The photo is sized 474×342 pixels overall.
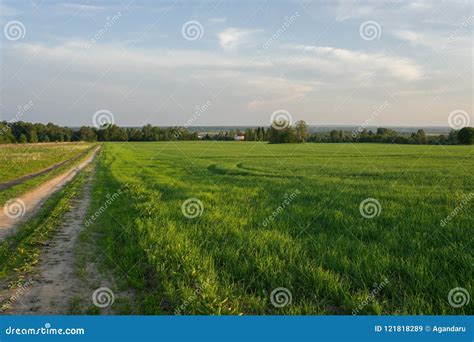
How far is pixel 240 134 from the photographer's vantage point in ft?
414

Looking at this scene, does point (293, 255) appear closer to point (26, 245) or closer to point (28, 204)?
point (26, 245)

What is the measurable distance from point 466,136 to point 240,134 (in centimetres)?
6947

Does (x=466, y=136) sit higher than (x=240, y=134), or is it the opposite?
(x=240, y=134)

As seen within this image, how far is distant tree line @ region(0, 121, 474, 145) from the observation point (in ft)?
281

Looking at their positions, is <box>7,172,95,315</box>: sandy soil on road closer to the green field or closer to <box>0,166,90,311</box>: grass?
<box>0,166,90,311</box>: grass

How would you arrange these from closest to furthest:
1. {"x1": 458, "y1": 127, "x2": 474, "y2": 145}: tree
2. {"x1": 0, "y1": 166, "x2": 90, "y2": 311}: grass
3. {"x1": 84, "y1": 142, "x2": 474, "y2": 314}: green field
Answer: {"x1": 84, "y1": 142, "x2": 474, "y2": 314}: green field
{"x1": 0, "y1": 166, "x2": 90, "y2": 311}: grass
{"x1": 458, "y1": 127, "x2": 474, "y2": 145}: tree

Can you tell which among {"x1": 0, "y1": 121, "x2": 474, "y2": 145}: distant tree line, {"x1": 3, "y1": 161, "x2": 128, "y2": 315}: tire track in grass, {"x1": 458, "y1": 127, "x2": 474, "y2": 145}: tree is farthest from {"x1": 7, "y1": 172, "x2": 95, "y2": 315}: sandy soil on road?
{"x1": 458, "y1": 127, "x2": 474, "y2": 145}: tree

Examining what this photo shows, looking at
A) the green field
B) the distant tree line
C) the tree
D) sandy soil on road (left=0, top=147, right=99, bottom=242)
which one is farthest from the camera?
the distant tree line

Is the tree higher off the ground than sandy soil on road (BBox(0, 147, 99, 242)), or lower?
higher

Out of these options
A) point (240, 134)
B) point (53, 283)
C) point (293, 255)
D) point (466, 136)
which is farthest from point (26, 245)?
point (240, 134)

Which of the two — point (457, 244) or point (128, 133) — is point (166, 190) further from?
point (128, 133)

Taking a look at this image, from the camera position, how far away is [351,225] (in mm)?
8297

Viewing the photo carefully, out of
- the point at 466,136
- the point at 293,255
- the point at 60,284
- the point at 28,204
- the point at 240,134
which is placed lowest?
the point at 60,284

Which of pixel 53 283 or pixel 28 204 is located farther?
pixel 28 204
